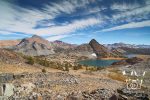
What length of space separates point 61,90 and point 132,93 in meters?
11.0

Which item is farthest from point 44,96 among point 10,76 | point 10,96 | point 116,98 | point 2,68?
point 2,68

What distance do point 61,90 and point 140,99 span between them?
1202 centimetres

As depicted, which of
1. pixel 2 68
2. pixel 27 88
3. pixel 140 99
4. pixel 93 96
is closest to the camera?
pixel 140 99

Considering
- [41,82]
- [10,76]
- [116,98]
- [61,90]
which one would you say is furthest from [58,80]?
[116,98]

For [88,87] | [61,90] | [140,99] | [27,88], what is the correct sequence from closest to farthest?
[140,99]
[27,88]
[61,90]
[88,87]

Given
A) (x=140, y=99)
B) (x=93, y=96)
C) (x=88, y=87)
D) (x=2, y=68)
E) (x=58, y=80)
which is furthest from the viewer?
Result: (x=2, y=68)

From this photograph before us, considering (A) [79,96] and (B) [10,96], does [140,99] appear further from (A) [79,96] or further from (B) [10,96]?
(B) [10,96]

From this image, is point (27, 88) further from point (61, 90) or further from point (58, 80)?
point (58, 80)

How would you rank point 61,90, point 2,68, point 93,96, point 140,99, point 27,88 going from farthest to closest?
point 2,68 < point 61,90 < point 27,88 < point 93,96 < point 140,99

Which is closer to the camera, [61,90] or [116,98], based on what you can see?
[116,98]

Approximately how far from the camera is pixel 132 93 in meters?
25.3

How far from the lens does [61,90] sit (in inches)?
1275

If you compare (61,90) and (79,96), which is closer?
(79,96)

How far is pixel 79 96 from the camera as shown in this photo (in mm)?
25344
